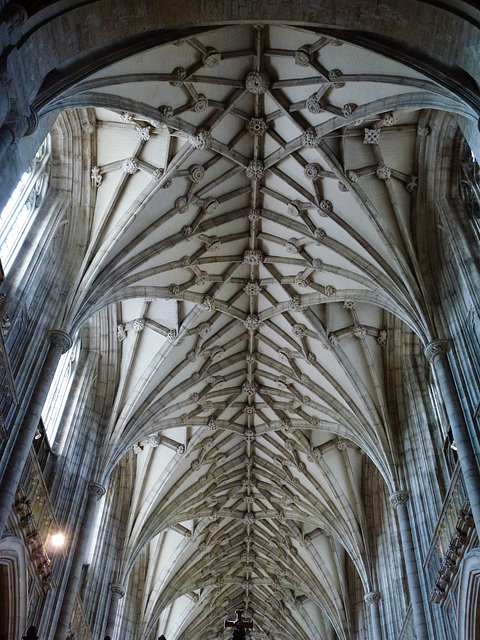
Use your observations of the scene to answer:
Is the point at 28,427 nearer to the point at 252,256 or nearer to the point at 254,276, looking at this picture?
the point at 252,256

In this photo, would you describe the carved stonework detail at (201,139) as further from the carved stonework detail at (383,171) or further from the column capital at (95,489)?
the column capital at (95,489)

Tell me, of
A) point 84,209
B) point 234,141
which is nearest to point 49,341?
point 84,209

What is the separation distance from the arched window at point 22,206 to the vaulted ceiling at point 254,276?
164cm

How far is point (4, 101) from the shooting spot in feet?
31.3

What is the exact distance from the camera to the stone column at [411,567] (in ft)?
53.8

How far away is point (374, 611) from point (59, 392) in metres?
12.2

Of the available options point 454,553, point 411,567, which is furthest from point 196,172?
point 411,567

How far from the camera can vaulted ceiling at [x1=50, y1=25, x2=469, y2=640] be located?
16078mm

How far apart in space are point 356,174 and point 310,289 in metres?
4.45

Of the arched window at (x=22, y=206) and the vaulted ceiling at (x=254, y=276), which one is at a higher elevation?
the vaulted ceiling at (x=254, y=276)

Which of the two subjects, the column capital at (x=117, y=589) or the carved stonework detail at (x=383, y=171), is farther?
the column capital at (x=117, y=589)

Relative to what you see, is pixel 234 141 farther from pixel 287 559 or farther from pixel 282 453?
pixel 287 559

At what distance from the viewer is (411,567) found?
683 inches

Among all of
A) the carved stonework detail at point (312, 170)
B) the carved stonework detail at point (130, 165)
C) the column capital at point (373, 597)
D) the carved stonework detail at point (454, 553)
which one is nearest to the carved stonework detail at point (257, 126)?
the carved stonework detail at point (312, 170)
